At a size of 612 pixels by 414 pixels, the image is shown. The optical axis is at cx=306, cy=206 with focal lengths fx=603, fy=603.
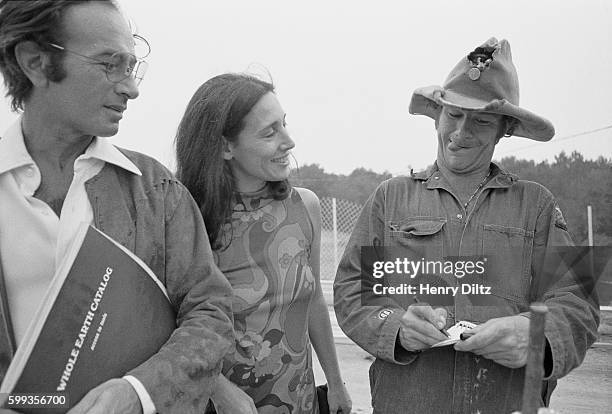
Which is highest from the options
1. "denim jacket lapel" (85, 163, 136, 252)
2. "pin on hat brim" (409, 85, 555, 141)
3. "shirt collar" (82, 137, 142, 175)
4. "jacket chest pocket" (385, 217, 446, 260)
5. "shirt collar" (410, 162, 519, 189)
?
"pin on hat brim" (409, 85, 555, 141)

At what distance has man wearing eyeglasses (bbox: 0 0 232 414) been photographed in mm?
1083

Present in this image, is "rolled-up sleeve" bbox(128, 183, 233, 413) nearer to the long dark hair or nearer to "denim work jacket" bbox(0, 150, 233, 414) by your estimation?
"denim work jacket" bbox(0, 150, 233, 414)

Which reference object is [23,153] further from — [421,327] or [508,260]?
[508,260]

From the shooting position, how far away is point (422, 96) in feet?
5.49

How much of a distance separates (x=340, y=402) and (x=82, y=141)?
3.26ft

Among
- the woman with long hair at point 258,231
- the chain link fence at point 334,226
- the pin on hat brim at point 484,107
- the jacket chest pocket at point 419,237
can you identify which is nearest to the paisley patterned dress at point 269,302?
the woman with long hair at point 258,231

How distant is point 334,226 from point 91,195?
5.66 metres

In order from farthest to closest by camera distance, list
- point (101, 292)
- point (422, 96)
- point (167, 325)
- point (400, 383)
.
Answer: point (422, 96)
point (400, 383)
point (167, 325)
point (101, 292)

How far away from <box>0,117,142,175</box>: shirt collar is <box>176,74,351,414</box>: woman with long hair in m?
0.37

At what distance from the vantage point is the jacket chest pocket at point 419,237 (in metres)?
1.49

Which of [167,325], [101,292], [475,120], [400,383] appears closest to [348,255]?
[400,383]

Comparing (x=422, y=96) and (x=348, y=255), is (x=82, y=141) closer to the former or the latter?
(x=348, y=255)

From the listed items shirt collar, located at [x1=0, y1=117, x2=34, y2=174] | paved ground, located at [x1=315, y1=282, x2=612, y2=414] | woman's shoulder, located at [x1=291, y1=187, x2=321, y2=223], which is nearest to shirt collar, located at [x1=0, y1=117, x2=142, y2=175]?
shirt collar, located at [x1=0, y1=117, x2=34, y2=174]

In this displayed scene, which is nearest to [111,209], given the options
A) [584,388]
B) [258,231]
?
[258,231]
